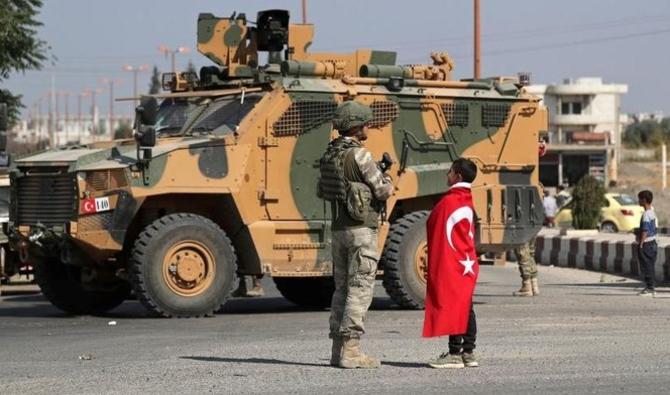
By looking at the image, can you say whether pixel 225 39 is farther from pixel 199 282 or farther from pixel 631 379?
pixel 631 379

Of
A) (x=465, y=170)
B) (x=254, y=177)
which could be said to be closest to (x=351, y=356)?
(x=465, y=170)

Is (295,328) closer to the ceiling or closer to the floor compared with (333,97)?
closer to the floor

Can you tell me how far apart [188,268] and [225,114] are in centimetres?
189

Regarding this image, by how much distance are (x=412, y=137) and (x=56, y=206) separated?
400 centimetres

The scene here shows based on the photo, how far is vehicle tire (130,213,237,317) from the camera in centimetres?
1529

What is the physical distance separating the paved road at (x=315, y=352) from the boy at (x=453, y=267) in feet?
0.97

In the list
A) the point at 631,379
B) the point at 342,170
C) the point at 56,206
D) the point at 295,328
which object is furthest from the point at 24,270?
the point at 631,379

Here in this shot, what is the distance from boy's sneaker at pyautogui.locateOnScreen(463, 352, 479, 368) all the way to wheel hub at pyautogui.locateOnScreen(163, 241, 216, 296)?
545 centimetres

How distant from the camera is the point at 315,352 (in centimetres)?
1177

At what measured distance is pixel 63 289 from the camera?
17000 mm

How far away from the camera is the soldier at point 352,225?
1049cm

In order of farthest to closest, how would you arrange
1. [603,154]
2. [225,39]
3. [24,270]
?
1. [603,154]
2. [24,270]
3. [225,39]

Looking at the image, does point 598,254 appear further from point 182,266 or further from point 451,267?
point 451,267

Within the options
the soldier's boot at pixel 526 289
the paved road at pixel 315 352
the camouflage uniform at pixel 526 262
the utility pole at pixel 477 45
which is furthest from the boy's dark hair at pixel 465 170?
the utility pole at pixel 477 45
